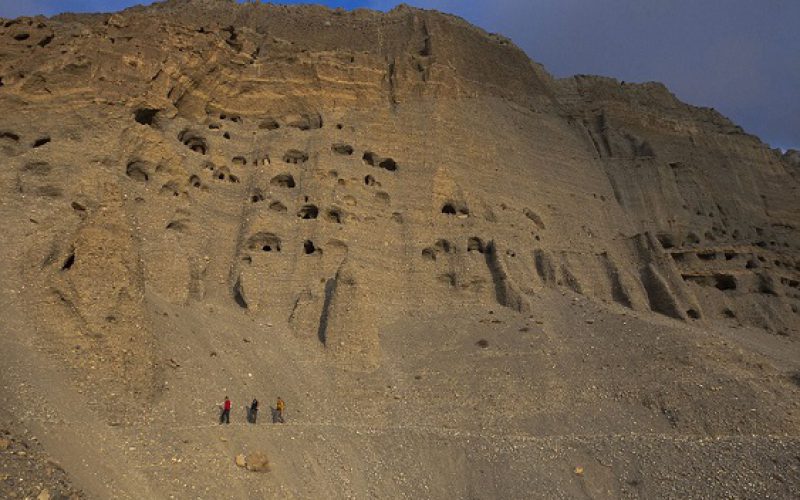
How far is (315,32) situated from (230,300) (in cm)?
2414

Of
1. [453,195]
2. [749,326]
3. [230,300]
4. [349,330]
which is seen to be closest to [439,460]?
[349,330]

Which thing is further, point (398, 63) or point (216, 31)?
point (398, 63)

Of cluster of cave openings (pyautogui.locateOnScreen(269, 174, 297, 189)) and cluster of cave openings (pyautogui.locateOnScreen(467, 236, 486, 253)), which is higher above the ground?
cluster of cave openings (pyautogui.locateOnScreen(269, 174, 297, 189))

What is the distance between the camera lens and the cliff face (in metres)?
→ 16.7

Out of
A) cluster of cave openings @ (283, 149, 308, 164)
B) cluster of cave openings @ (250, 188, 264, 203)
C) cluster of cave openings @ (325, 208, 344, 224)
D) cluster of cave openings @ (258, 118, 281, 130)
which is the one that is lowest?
cluster of cave openings @ (325, 208, 344, 224)

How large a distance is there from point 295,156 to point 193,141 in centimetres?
489

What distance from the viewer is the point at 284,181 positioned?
29.2 metres

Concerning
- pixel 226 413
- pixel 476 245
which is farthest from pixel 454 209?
pixel 226 413

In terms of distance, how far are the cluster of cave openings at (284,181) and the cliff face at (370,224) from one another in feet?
0.34

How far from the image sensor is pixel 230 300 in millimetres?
22141

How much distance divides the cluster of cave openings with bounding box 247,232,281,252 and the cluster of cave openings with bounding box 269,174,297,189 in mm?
4163

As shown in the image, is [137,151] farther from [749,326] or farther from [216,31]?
→ [749,326]

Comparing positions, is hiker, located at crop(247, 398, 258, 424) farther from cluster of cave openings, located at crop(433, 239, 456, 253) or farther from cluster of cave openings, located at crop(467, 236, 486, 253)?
cluster of cave openings, located at crop(467, 236, 486, 253)

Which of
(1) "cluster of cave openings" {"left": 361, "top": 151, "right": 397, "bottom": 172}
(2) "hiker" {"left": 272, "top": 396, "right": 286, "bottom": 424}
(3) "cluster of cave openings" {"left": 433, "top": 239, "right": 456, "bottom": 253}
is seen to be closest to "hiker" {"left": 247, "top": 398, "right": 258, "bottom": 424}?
(2) "hiker" {"left": 272, "top": 396, "right": 286, "bottom": 424}
